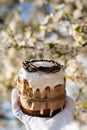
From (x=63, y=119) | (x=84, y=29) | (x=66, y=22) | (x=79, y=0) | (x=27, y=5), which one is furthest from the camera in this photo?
(x=27, y=5)

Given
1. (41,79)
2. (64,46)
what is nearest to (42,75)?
(41,79)

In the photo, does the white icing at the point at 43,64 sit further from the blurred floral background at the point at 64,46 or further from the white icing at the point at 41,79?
the blurred floral background at the point at 64,46

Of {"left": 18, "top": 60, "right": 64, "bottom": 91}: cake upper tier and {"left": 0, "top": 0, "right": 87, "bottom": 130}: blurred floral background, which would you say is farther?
{"left": 0, "top": 0, "right": 87, "bottom": 130}: blurred floral background

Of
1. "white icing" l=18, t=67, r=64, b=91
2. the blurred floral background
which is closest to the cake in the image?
"white icing" l=18, t=67, r=64, b=91

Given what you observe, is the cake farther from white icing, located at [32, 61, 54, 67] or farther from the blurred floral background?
the blurred floral background

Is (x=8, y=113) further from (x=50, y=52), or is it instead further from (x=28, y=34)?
(x=50, y=52)

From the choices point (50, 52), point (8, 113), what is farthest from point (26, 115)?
point (8, 113)
